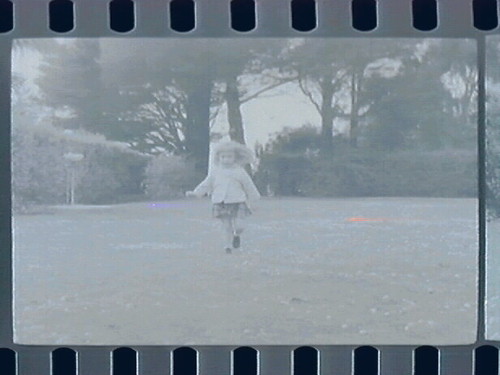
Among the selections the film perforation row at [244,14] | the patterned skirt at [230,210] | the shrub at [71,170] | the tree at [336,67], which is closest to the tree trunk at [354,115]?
the tree at [336,67]

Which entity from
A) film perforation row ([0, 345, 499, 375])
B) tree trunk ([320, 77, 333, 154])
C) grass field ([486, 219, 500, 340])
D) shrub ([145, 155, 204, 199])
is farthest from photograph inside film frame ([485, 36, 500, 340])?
shrub ([145, 155, 204, 199])

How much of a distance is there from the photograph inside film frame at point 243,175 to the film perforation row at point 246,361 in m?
0.09

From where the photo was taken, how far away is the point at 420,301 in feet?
4.43

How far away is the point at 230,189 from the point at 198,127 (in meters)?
0.13

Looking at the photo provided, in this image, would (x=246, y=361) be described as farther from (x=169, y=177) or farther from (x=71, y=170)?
(x=71, y=170)

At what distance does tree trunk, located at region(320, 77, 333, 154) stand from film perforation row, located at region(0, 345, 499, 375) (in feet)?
1.24

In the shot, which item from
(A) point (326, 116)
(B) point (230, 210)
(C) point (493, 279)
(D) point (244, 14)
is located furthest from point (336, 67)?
(C) point (493, 279)

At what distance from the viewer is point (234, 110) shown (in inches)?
52.9

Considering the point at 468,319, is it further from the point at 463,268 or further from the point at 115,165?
the point at 115,165

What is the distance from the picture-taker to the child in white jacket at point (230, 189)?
135 cm

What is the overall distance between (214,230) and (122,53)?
355 millimetres

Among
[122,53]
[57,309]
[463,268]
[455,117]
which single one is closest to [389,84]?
[455,117]

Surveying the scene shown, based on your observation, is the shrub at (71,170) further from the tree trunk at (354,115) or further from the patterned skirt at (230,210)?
the tree trunk at (354,115)

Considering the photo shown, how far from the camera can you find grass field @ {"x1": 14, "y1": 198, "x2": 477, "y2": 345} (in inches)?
52.6
